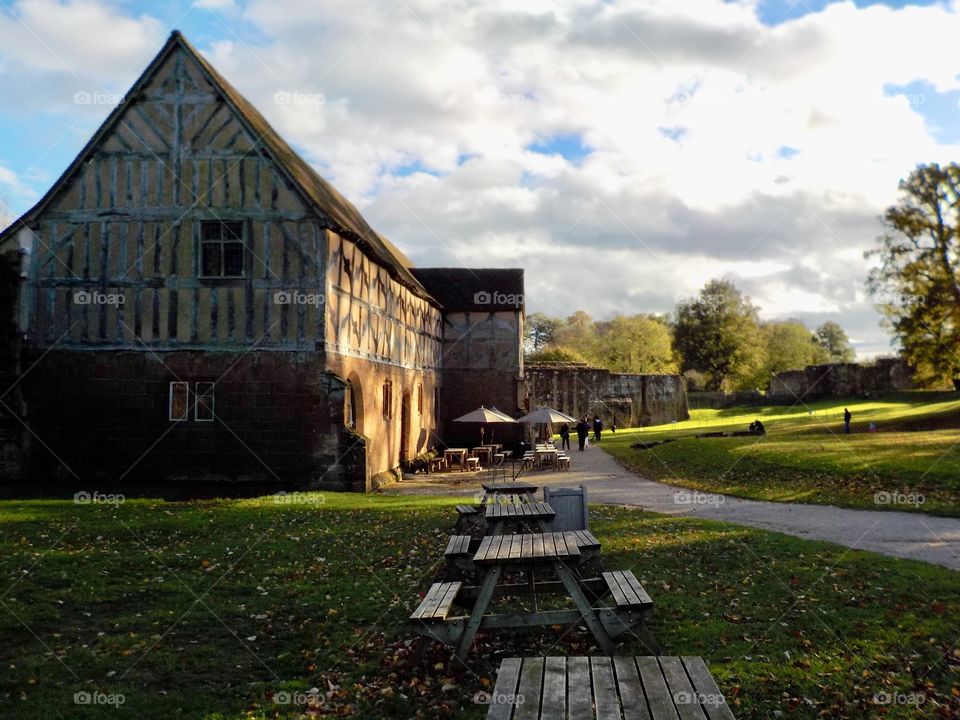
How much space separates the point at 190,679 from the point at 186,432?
12.8m

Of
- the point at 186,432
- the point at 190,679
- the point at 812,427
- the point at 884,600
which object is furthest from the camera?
the point at 812,427

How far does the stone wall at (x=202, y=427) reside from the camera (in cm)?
1770

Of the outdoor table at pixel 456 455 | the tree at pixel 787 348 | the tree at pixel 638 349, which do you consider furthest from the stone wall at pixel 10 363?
the tree at pixel 787 348

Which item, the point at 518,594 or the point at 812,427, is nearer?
the point at 518,594

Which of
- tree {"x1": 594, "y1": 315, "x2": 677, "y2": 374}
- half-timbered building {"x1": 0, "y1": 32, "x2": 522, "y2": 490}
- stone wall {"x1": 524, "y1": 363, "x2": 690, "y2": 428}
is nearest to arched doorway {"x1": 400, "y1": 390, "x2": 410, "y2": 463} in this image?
half-timbered building {"x1": 0, "y1": 32, "x2": 522, "y2": 490}

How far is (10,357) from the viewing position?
1819 cm

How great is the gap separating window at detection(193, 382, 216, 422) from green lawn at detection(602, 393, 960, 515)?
13.1 meters

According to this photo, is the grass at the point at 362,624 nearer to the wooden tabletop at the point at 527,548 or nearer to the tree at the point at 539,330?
the wooden tabletop at the point at 527,548

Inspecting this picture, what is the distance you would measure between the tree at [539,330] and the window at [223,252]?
79.6m

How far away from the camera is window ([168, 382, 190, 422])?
17.9 m

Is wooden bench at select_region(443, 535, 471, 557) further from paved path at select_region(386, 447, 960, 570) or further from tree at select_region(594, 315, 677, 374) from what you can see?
tree at select_region(594, 315, 677, 374)

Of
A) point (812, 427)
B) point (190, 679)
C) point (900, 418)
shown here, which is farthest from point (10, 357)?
point (900, 418)

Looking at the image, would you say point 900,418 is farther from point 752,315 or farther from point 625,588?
point 752,315

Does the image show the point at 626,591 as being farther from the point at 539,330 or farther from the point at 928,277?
the point at 539,330
